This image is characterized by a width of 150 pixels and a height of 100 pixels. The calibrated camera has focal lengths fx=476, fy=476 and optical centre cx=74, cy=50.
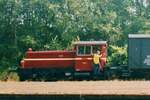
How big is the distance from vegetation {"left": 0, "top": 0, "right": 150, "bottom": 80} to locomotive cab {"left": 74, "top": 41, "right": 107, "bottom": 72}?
9609 mm

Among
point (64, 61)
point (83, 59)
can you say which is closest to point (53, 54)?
point (64, 61)

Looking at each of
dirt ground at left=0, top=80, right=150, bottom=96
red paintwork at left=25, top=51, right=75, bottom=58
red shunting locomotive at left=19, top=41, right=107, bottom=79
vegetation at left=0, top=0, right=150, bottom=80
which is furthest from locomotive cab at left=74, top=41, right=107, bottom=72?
dirt ground at left=0, top=80, right=150, bottom=96

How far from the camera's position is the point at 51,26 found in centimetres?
3944

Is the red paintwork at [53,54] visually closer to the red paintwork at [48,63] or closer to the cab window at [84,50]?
the red paintwork at [48,63]

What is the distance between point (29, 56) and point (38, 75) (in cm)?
123

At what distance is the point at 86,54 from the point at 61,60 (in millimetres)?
1552

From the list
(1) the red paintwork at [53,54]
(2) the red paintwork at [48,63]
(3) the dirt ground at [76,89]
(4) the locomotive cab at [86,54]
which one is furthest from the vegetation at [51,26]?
(3) the dirt ground at [76,89]

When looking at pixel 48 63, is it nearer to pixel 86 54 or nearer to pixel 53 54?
pixel 53 54

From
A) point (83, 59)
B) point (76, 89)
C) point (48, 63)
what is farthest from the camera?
point (48, 63)

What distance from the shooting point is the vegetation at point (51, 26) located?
37.8 metres

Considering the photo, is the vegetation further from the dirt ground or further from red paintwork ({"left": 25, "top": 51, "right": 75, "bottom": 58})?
the dirt ground

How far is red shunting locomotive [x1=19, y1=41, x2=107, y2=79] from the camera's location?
26875 millimetres

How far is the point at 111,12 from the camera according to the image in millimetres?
41812

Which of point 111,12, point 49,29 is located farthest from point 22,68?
point 111,12
